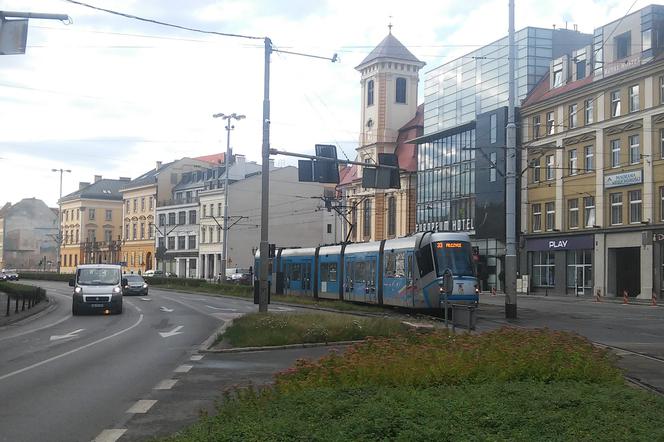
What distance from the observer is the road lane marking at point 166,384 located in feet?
38.9

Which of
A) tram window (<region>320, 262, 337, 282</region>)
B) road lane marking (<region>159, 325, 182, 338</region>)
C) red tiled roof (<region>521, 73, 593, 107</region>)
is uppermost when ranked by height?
red tiled roof (<region>521, 73, 593, 107</region>)

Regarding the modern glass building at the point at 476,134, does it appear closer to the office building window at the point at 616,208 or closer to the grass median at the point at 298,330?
the office building window at the point at 616,208

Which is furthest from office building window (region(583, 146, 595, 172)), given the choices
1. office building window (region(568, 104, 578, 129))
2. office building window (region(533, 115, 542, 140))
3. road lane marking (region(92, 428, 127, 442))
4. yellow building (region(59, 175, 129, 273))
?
yellow building (region(59, 175, 129, 273))

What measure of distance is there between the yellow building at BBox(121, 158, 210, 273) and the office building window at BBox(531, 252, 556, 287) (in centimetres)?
5963

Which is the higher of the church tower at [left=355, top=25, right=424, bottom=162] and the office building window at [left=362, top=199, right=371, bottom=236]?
the church tower at [left=355, top=25, right=424, bottom=162]

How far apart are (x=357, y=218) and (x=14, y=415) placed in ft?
258

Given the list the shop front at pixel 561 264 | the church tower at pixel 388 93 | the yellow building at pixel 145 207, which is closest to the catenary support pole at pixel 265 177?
the shop front at pixel 561 264

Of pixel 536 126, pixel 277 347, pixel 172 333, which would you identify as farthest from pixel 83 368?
pixel 536 126

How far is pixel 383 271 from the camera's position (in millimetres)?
32875

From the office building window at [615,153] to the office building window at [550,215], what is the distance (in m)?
7.07

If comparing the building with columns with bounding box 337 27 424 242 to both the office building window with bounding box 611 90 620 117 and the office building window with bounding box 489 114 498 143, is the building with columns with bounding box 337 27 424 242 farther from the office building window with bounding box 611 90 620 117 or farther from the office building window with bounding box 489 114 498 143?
the office building window with bounding box 611 90 620 117

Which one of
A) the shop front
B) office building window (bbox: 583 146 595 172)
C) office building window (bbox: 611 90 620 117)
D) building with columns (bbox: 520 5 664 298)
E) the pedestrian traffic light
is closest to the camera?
the pedestrian traffic light

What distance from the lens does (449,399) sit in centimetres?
777

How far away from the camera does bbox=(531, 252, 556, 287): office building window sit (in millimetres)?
57469
